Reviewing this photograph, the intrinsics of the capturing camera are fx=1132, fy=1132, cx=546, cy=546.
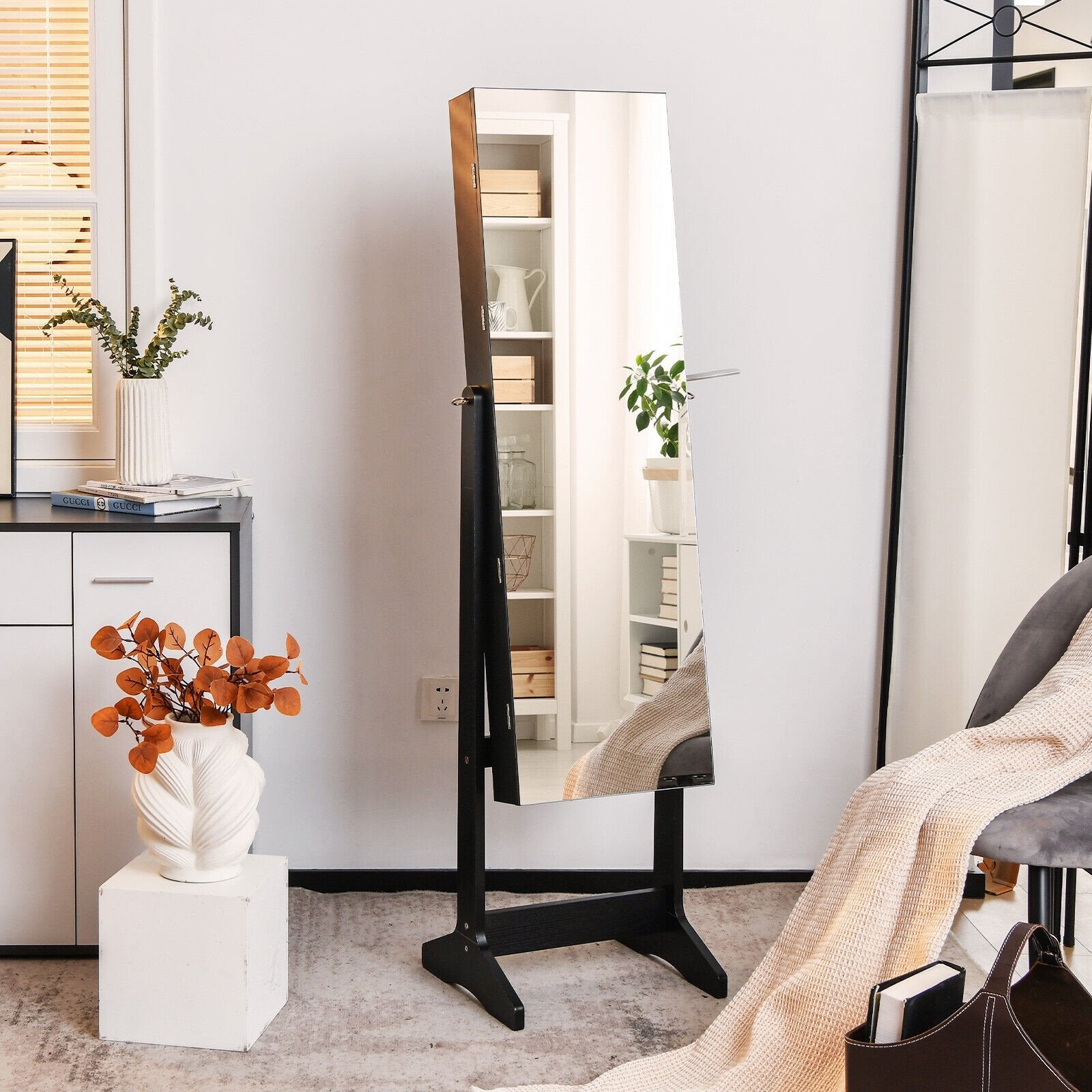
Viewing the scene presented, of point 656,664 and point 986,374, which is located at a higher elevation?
point 986,374

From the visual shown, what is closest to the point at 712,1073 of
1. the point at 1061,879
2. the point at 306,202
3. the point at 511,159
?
the point at 1061,879

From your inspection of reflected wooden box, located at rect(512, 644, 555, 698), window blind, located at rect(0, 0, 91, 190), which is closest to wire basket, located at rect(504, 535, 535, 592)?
reflected wooden box, located at rect(512, 644, 555, 698)

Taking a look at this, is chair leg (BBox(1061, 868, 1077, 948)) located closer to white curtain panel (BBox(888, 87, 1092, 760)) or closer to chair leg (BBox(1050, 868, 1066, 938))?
chair leg (BBox(1050, 868, 1066, 938))

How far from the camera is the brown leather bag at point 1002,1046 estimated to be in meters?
1.26

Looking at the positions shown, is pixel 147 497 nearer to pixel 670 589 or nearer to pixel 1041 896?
pixel 670 589

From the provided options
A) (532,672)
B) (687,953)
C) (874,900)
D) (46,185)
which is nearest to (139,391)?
(46,185)

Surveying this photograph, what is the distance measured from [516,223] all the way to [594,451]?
15.9 inches

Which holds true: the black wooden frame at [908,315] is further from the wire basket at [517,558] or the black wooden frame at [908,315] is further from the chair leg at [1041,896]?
the wire basket at [517,558]

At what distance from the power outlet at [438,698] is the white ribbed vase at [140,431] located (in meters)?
0.67

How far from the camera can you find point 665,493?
1983 millimetres

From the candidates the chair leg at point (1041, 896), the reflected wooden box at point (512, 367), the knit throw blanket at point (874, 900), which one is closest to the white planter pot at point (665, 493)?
the reflected wooden box at point (512, 367)

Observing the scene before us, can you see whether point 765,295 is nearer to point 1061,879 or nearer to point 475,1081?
point 1061,879

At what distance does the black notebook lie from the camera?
4.41 feet

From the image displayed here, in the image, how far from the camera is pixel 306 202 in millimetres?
2279
